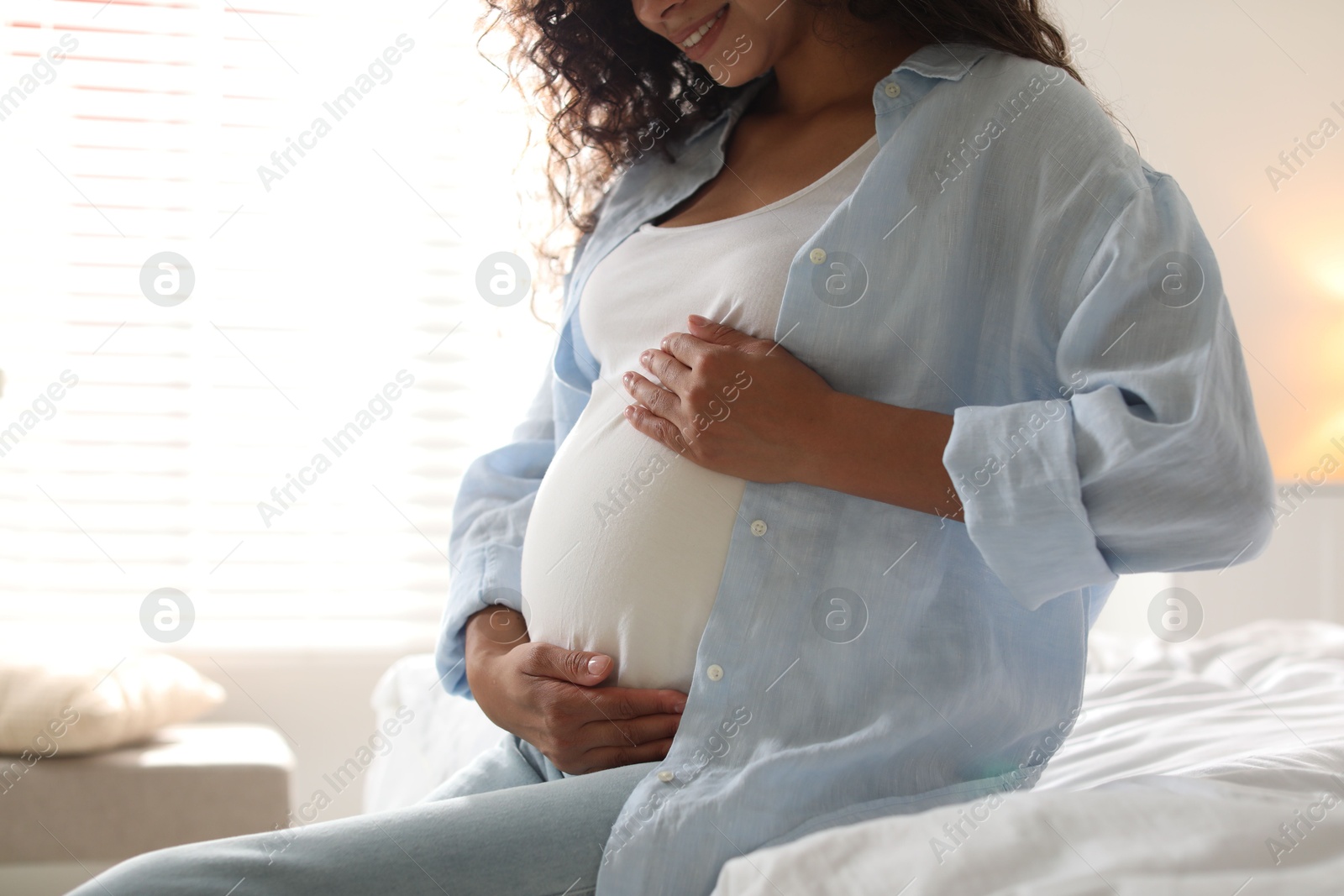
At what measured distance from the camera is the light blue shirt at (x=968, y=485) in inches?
24.1

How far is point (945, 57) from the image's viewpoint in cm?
77

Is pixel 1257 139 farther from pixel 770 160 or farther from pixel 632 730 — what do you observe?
pixel 632 730

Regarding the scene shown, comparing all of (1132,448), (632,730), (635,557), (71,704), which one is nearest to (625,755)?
(632,730)

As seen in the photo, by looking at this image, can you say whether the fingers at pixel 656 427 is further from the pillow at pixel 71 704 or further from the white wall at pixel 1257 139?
the white wall at pixel 1257 139

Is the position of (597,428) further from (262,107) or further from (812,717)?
(262,107)

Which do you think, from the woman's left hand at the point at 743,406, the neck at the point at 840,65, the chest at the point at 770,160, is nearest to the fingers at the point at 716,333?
the woman's left hand at the point at 743,406

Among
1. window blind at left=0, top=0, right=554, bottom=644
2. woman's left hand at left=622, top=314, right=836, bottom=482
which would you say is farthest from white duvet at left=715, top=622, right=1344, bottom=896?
window blind at left=0, top=0, right=554, bottom=644

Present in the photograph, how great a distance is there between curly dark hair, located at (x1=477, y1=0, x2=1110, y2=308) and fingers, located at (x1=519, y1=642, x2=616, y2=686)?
1.59 feet

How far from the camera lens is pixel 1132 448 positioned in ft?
1.93

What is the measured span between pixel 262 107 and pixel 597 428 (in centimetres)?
161

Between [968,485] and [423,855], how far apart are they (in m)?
0.40

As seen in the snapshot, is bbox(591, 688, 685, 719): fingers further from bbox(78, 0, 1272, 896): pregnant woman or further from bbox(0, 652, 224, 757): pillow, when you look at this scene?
bbox(0, 652, 224, 757): pillow

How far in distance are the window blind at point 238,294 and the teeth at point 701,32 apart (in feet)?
3.96

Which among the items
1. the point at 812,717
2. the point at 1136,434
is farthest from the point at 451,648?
the point at 1136,434
